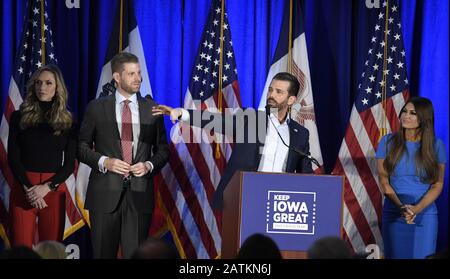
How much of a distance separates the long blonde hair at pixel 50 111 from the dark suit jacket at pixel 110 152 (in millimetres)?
234

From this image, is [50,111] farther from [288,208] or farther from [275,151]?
[288,208]

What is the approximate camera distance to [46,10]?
284 inches

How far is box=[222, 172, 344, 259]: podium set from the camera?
480 cm

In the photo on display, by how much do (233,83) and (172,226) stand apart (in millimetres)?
1422

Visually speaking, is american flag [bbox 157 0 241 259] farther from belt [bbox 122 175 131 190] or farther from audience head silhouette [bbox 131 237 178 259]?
audience head silhouette [bbox 131 237 178 259]

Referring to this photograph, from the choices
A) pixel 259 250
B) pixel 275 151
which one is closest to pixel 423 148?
pixel 275 151

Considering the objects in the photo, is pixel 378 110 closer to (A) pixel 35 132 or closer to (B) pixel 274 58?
(B) pixel 274 58

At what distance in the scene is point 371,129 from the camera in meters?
7.43

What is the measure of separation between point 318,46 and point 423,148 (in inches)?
66.7

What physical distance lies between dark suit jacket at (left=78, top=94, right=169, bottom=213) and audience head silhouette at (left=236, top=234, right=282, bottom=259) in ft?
8.68

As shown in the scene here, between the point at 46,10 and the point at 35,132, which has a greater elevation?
the point at 46,10

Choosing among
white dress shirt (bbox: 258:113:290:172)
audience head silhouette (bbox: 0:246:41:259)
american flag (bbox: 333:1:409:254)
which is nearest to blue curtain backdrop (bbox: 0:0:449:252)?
american flag (bbox: 333:1:409:254)

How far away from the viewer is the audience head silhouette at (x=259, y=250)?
3.41 m

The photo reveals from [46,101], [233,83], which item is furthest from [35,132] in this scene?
[233,83]
